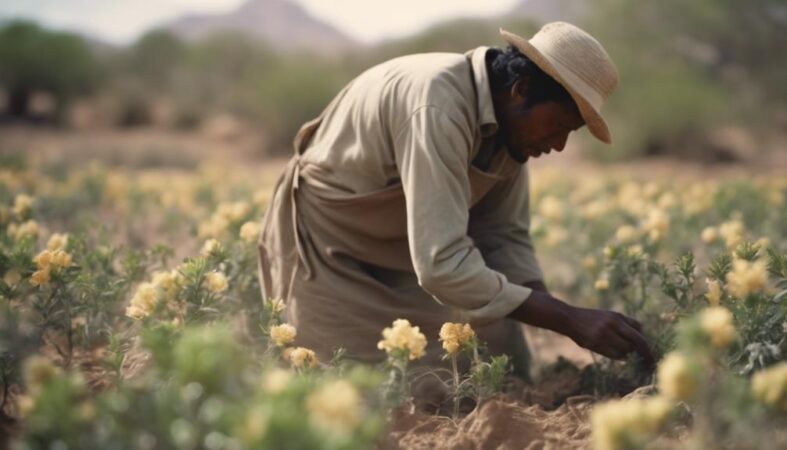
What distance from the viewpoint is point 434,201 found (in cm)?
264

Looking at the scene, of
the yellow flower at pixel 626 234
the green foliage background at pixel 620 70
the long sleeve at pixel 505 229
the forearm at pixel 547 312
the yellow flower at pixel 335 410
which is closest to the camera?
the yellow flower at pixel 335 410

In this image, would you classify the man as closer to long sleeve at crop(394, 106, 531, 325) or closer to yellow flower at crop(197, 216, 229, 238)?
long sleeve at crop(394, 106, 531, 325)

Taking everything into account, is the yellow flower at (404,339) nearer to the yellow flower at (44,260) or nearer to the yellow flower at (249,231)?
the yellow flower at (44,260)

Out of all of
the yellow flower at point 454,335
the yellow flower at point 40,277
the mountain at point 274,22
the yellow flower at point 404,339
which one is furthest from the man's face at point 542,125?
the mountain at point 274,22

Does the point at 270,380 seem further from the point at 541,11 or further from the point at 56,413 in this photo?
the point at 541,11

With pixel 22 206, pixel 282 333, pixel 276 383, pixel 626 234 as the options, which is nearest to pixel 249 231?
pixel 282 333

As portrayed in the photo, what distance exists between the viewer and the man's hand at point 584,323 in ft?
8.89

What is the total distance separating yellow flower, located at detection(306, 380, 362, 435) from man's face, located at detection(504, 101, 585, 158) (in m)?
1.52

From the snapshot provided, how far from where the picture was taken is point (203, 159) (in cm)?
1438

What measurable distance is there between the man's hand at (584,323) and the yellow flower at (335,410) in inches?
47.9

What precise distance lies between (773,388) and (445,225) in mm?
1066

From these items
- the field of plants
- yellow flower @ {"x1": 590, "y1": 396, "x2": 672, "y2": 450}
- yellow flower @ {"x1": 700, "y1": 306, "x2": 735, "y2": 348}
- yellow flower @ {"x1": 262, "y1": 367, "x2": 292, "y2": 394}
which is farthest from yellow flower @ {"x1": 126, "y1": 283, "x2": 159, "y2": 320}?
yellow flower @ {"x1": 700, "y1": 306, "x2": 735, "y2": 348}

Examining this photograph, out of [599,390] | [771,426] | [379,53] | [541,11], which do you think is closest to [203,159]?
[379,53]

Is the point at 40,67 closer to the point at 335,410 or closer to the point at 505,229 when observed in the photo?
the point at 505,229
